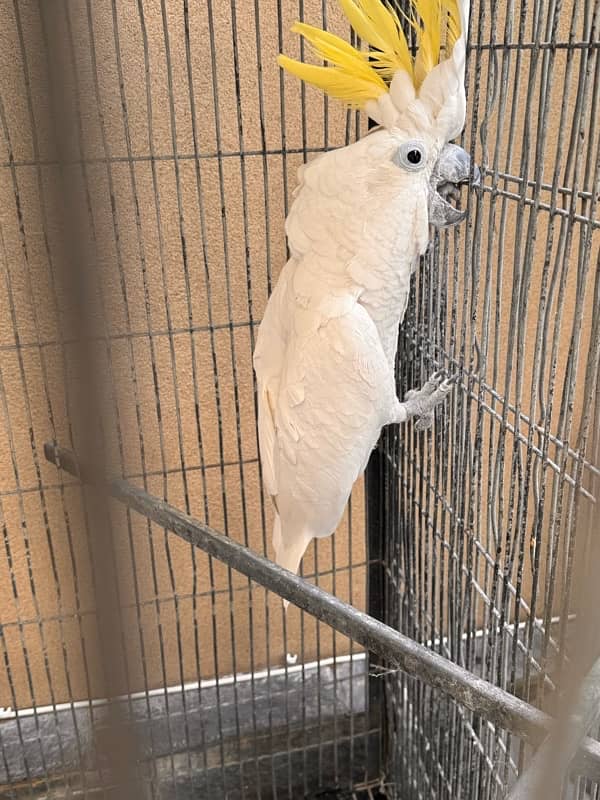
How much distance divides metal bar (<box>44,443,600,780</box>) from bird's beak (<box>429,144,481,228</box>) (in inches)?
20.2

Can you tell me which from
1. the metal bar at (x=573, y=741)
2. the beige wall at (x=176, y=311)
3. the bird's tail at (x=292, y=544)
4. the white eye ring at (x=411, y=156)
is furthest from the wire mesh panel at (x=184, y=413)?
the metal bar at (x=573, y=741)

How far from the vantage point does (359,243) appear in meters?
1.04

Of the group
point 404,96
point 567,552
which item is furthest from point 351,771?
point 404,96

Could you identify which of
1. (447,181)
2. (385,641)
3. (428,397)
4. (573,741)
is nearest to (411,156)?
(447,181)

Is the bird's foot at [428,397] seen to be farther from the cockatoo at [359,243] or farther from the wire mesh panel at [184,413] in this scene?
the wire mesh panel at [184,413]

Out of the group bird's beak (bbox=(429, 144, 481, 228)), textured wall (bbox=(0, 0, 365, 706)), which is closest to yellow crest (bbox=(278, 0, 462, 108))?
bird's beak (bbox=(429, 144, 481, 228))

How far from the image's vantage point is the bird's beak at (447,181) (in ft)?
3.25

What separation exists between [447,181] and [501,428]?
0.34 meters

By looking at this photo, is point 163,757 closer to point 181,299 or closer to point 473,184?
point 181,299

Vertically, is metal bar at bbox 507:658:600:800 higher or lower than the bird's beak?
lower

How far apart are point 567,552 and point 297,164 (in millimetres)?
911

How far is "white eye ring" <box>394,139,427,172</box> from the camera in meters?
0.98

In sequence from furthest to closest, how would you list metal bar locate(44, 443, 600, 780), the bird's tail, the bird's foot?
the bird's tail < the bird's foot < metal bar locate(44, 443, 600, 780)

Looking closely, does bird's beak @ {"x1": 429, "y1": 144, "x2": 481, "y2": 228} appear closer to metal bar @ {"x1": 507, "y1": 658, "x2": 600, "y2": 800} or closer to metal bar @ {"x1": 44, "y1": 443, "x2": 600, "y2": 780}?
metal bar @ {"x1": 44, "y1": 443, "x2": 600, "y2": 780}
